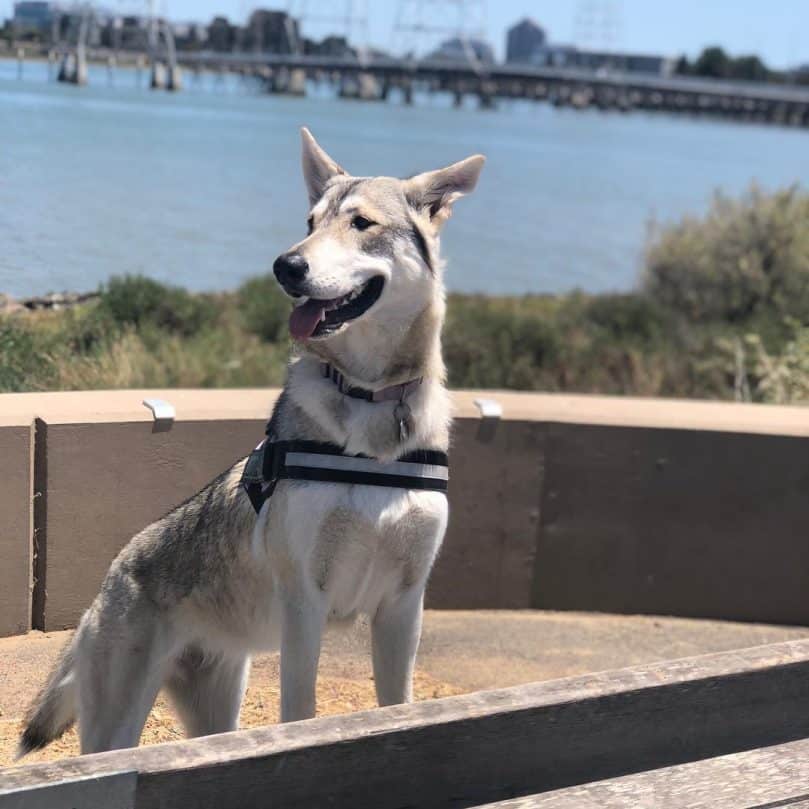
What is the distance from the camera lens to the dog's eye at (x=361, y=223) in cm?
358

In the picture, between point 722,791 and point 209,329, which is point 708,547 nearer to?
point 722,791

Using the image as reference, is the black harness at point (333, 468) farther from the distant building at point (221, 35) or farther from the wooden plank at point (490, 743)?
the distant building at point (221, 35)

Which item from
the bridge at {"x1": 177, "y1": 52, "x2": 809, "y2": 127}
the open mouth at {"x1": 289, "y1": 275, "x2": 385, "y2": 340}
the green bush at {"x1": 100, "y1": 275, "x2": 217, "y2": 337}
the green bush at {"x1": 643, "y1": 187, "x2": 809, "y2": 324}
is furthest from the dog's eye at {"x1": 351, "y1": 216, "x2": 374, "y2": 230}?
the green bush at {"x1": 643, "y1": 187, "x2": 809, "y2": 324}

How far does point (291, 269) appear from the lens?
3359 millimetres

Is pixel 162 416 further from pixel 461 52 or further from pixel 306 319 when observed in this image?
pixel 461 52

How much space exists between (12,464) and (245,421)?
1.08 meters

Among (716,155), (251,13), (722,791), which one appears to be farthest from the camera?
(716,155)

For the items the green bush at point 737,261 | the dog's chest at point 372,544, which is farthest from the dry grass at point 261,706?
the green bush at point 737,261

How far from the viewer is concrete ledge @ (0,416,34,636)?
16.3 ft

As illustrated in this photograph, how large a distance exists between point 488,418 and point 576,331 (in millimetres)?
9959

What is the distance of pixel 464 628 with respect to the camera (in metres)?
6.06

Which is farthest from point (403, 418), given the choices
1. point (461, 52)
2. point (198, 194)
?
point (461, 52)

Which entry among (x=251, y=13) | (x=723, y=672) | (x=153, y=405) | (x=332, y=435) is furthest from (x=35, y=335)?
(x=251, y=13)

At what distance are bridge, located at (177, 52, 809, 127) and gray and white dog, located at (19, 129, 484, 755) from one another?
22.2 feet
